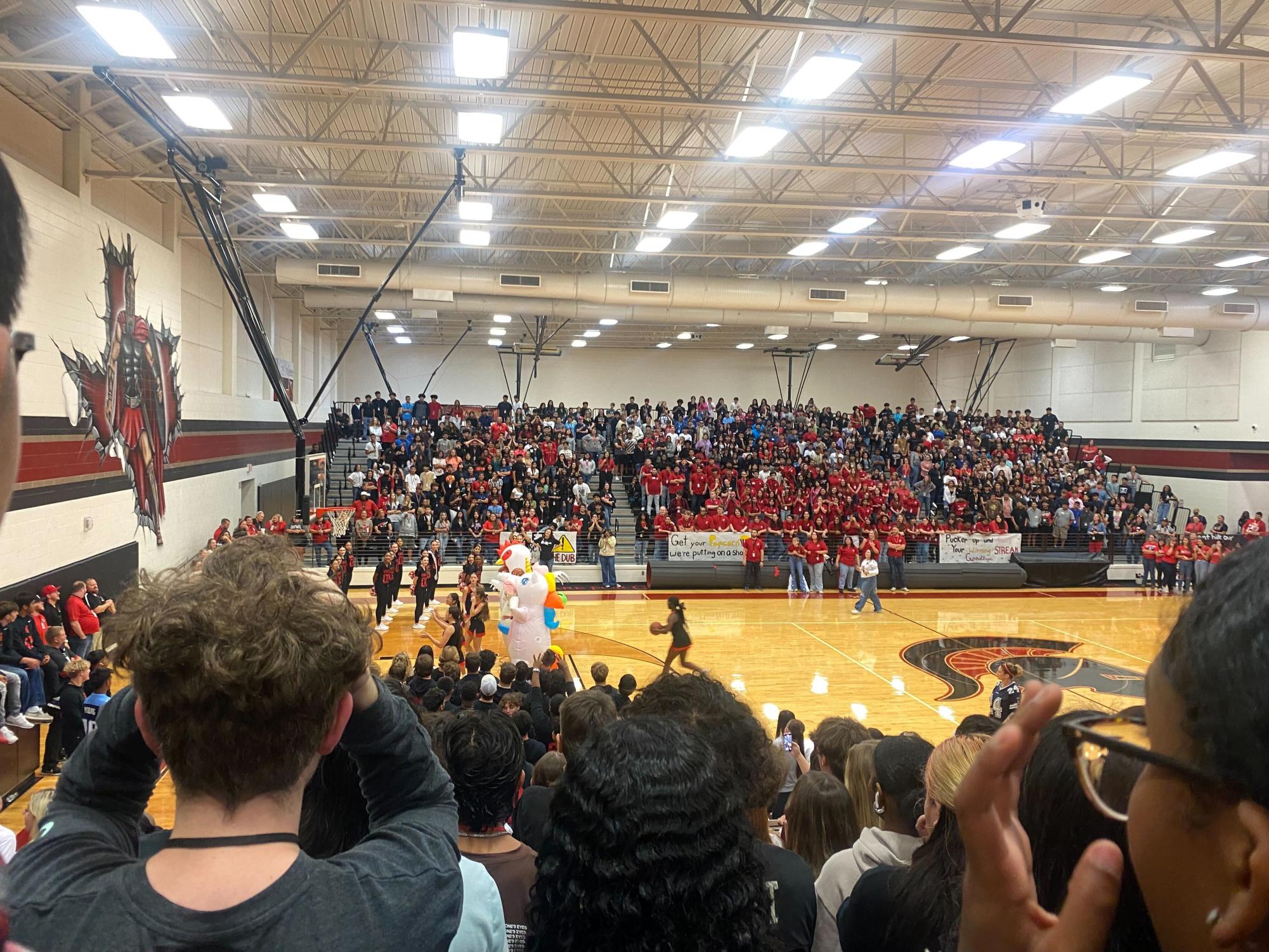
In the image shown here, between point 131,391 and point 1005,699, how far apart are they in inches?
551

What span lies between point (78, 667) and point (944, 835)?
8.14 metres

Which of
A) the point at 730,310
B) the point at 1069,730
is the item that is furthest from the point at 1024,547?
the point at 1069,730

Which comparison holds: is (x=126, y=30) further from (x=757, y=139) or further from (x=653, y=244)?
(x=653, y=244)

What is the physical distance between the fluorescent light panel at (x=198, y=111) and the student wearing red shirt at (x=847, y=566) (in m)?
14.2

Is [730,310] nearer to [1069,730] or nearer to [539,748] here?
[539,748]

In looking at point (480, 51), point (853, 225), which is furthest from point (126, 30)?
point (853, 225)

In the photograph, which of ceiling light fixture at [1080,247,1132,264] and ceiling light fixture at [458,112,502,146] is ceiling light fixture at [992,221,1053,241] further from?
ceiling light fixture at [458,112,502,146]

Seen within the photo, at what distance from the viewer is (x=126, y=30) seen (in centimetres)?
806

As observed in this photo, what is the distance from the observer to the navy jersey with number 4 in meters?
7.46

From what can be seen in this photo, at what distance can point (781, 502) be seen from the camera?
2223 centimetres

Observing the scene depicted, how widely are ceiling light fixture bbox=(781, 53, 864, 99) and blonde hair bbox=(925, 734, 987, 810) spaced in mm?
7638

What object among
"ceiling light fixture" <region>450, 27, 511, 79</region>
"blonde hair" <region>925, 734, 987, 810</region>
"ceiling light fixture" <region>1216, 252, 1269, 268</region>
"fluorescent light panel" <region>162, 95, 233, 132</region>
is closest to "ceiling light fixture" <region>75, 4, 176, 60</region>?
"fluorescent light panel" <region>162, 95, 233, 132</region>

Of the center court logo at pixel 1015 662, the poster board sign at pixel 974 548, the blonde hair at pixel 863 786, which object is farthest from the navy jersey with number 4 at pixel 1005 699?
the poster board sign at pixel 974 548

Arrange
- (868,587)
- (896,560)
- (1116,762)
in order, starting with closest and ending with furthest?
(1116,762), (868,587), (896,560)
